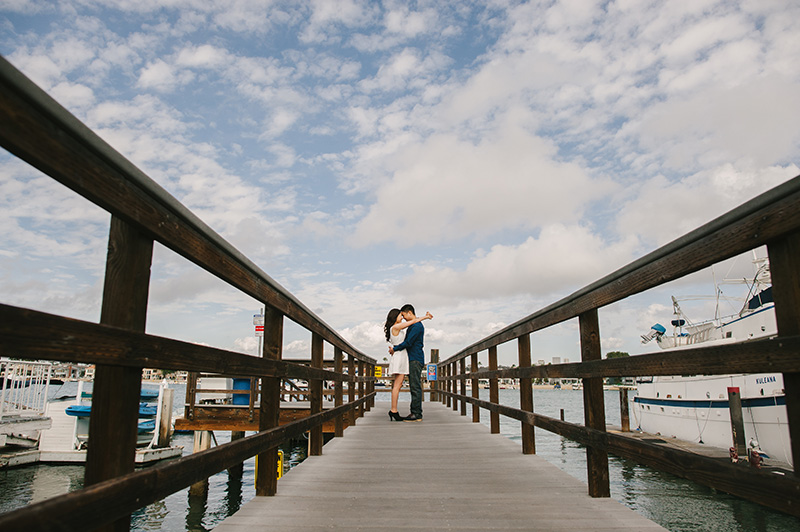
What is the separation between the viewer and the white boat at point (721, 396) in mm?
14281

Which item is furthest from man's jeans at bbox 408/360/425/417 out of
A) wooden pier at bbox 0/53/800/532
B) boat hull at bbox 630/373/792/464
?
boat hull at bbox 630/373/792/464

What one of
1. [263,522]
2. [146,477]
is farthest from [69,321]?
[263,522]

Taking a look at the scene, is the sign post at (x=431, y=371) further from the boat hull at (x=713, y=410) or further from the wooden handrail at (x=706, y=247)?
the wooden handrail at (x=706, y=247)

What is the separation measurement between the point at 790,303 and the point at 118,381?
75.1 inches

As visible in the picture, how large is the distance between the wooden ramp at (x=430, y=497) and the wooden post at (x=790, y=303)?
3.78 ft

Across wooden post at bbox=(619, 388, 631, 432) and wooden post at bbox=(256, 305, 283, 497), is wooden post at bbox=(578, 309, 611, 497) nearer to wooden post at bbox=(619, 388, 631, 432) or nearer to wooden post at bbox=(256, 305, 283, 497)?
wooden post at bbox=(256, 305, 283, 497)

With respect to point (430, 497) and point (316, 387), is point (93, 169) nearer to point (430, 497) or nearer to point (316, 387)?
point (430, 497)

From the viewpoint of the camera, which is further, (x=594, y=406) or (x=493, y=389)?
(x=493, y=389)

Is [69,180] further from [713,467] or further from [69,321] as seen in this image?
[713,467]

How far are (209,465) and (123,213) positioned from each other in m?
1.01

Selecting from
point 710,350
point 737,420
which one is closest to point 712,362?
point 710,350

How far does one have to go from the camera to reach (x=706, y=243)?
197 cm

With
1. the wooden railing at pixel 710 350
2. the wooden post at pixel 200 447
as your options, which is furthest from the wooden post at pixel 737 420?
the wooden post at pixel 200 447

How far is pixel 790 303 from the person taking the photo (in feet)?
5.08
